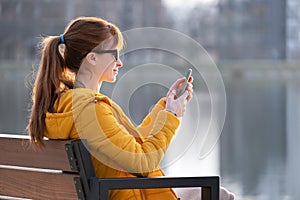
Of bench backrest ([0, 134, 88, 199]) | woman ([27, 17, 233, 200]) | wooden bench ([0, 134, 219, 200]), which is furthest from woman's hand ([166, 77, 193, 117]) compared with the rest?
bench backrest ([0, 134, 88, 199])

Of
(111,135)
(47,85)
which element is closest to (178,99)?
(111,135)

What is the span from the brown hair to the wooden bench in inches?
2.3

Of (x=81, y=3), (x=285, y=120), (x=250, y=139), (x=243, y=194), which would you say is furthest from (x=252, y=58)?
(x=243, y=194)

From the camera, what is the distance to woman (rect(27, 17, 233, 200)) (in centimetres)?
229

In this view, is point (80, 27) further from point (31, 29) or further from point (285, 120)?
point (31, 29)

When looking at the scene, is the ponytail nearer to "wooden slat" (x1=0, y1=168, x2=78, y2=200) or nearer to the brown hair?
the brown hair

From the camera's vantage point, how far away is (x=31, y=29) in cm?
6050

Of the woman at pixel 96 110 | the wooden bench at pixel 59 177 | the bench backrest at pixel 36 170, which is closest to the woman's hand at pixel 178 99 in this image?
the woman at pixel 96 110

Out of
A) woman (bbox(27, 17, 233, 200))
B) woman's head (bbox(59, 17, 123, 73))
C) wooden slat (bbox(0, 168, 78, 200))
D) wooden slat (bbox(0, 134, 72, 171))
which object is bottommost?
wooden slat (bbox(0, 168, 78, 200))

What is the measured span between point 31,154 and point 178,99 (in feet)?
1.25

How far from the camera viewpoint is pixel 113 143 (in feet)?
7.52

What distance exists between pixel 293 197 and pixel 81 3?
187 ft

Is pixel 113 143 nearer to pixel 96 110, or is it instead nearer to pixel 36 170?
pixel 96 110

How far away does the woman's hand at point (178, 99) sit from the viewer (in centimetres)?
240
